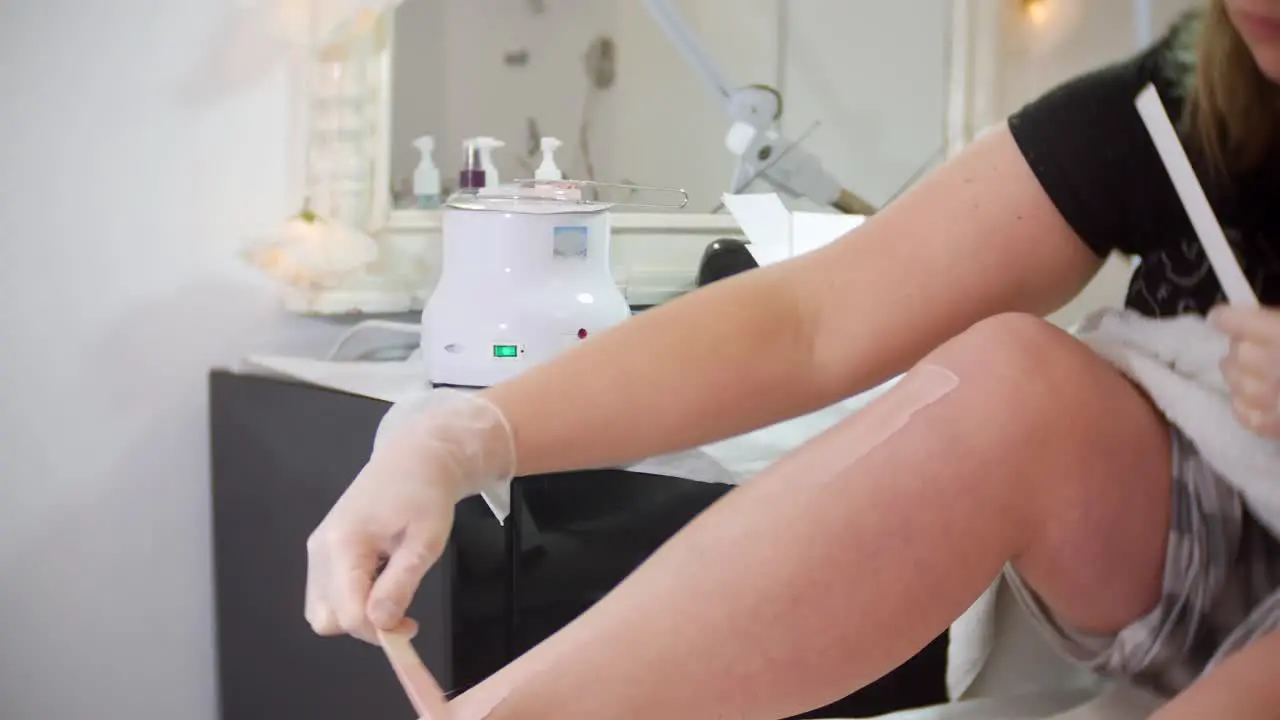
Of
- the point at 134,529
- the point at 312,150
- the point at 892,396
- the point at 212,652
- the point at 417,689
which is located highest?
the point at 312,150

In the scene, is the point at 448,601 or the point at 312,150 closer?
the point at 448,601

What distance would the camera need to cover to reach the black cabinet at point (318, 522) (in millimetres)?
580

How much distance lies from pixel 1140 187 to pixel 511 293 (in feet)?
1.32

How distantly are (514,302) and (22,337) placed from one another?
1.56 feet

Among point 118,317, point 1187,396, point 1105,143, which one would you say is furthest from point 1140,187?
point 118,317

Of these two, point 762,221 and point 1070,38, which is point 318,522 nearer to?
point 762,221

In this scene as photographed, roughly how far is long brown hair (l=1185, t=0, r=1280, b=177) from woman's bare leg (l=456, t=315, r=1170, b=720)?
0.20 metres

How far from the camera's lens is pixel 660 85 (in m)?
1.09

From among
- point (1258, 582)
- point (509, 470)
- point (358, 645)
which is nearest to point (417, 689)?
point (509, 470)

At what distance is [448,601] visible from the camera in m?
0.57

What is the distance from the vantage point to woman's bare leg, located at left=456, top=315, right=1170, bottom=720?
410 mm

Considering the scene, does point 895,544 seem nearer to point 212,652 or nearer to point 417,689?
point 417,689

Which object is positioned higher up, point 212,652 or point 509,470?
point 509,470

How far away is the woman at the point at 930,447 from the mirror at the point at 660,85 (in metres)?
0.50
